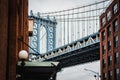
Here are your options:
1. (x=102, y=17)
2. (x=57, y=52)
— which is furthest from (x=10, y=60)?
(x=57, y=52)

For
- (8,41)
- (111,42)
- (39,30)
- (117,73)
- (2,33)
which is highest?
(39,30)

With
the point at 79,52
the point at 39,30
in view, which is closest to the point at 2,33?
the point at 79,52

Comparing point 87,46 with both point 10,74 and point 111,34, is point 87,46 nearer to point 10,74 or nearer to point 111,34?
point 111,34

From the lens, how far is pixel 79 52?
102 metres

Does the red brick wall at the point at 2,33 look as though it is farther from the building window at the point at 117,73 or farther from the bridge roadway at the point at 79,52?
the bridge roadway at the point at 79,52

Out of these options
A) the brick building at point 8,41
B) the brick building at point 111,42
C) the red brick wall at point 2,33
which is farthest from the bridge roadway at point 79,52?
the red brick wall at point 2,33

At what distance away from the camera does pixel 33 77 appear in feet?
60.3

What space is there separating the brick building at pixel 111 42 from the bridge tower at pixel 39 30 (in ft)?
190

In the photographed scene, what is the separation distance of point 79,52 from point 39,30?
5707 cm

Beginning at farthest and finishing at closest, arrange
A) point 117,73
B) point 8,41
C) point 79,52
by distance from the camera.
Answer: point 79,52
point 117,73
point 8,41

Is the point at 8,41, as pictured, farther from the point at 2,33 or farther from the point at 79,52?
the point at 79,52

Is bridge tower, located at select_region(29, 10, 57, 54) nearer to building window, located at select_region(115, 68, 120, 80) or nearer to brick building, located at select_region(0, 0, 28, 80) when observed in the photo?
building window, located at select_region(115, 68, 120, 80)

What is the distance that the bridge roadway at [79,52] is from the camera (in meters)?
99.1

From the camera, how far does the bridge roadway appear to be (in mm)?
99125
